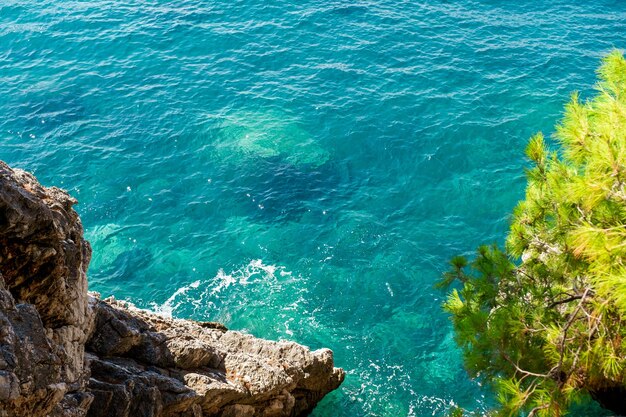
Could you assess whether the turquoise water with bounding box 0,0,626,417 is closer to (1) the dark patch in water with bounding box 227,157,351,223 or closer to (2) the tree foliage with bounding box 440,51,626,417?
(1) the dark patch in water with bounding box 227,157,351,223

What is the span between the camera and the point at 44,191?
15.8m

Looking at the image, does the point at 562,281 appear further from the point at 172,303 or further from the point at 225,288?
the point at 172,303

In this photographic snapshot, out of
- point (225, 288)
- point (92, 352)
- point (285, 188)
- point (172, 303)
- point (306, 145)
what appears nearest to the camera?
point (92, 352)

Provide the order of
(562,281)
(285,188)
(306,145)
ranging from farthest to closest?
(306,145), (285,188), (562,281)

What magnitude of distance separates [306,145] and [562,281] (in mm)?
23407

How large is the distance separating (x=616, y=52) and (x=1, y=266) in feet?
49.9

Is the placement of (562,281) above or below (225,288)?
above

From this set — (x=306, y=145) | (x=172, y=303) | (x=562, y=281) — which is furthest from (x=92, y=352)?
(x=306, y=145)

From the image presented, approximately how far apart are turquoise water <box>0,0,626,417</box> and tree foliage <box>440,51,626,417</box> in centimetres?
924

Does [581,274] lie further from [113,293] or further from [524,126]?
[524,126]

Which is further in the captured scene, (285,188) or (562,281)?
(285,188)

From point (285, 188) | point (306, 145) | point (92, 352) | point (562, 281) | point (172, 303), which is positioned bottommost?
point (172, 303)

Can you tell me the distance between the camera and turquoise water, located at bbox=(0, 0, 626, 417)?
28297 mm

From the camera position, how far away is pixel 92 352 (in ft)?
56.8
